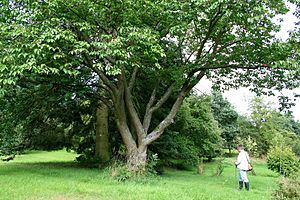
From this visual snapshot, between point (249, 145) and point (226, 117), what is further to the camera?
point (226, 117)

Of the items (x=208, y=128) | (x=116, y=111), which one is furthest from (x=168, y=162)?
(x=116, y=111)

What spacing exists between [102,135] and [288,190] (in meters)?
9.71

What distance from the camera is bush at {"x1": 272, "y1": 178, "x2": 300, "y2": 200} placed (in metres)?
6.61

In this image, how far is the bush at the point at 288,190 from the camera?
6.61 m

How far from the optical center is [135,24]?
30.3 ft

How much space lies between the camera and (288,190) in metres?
6.70

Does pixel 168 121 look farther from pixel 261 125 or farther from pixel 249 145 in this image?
pixel 261 125

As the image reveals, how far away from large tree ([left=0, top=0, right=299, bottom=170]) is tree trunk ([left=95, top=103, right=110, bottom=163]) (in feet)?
9.73

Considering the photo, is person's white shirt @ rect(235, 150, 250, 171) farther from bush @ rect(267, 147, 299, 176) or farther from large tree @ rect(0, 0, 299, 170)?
bush @ rect(267, 147, 299, 176)

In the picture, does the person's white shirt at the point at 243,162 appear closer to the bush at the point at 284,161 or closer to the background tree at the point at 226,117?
the bush at the point at 284,161

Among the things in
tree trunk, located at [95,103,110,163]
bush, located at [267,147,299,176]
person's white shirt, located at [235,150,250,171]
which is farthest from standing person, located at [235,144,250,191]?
tree trunk, located at [95,103,110,163]

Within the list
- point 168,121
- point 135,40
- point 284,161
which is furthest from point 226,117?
point 135,40

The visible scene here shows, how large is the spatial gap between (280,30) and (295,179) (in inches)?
214

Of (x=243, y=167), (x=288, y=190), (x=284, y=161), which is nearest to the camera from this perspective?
(x=288, y=190)
